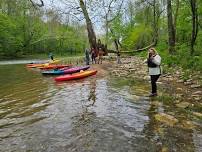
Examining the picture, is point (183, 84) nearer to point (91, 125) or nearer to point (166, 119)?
point (166, 119)

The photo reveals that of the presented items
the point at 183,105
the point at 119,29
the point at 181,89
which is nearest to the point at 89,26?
the point at 119,29

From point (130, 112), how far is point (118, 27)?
34.3 metres

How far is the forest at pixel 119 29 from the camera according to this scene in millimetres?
19859

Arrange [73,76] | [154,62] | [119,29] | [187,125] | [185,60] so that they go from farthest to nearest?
[119,29], [73,76], [185,60], [154,62], [187,125]

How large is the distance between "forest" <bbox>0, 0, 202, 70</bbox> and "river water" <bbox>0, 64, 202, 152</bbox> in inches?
226

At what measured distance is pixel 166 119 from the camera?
352 inches

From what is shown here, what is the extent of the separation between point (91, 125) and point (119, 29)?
35.9 metres

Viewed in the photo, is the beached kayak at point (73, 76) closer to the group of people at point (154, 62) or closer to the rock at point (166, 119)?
the group of people at point (154, 62)

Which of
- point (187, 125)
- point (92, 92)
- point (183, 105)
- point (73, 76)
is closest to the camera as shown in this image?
point (187, 125)

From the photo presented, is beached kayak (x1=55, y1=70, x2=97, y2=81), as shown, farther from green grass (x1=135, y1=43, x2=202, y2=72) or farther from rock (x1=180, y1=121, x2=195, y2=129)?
rock (x1=180, y1=121, x2=195, y2=129)

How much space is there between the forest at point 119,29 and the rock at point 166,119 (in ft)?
22.3

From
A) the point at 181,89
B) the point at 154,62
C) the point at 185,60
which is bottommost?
the point at 181,89

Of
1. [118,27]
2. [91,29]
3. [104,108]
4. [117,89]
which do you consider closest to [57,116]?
[104,108]

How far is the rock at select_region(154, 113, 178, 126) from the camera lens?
8.63 metres
